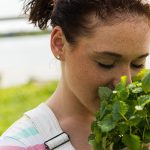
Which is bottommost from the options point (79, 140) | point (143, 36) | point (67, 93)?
point (79, 140)

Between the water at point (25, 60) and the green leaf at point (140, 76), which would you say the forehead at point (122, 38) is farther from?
the water at point (25, 60)

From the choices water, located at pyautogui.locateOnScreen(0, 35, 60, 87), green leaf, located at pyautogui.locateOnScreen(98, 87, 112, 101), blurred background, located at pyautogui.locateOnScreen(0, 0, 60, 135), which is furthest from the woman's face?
water, located at pyautogui.locateOnScreen(0, 35, 60, 87)

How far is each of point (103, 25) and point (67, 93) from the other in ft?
1.01

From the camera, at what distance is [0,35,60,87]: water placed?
26.6 feet

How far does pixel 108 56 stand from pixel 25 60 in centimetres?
687

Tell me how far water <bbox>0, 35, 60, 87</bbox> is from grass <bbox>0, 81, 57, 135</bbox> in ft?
1.16

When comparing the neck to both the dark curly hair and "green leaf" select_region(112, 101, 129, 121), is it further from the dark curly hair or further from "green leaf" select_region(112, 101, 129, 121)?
"green leaf" select_region(112, 101, 129, 121)

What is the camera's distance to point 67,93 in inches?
95.6

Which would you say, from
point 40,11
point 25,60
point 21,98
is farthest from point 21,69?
point 40,11

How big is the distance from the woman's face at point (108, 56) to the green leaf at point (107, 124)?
0.89 feet

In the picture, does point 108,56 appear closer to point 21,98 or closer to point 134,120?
point 134,120

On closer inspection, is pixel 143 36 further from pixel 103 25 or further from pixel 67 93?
pixel 67 93

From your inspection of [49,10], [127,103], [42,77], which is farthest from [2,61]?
[127,103]

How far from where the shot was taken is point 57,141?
7.42 feet
